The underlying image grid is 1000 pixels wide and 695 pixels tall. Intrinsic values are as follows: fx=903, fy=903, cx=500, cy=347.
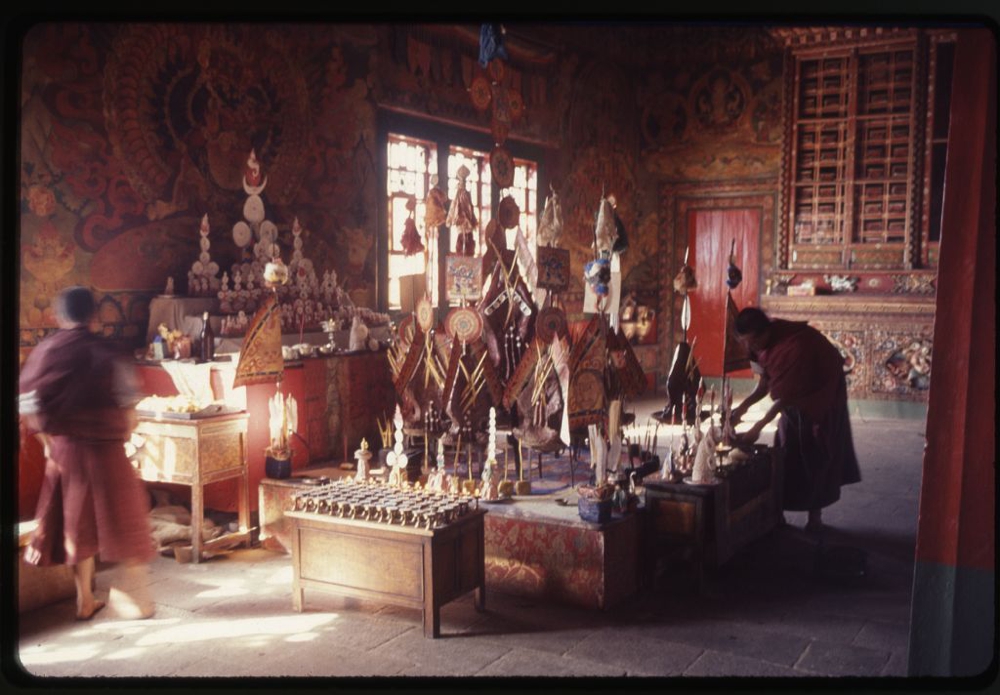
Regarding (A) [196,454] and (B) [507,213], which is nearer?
(A) [196,454]

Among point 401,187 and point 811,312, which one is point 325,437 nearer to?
point 401,187

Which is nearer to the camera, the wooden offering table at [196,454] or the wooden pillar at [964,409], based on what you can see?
the wooden pillar at [964,409]

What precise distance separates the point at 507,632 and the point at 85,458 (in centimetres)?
191

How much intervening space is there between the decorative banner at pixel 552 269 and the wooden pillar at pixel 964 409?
2541 mm

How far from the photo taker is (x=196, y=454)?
4680 mm

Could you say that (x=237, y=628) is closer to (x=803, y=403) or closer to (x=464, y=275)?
(x=464, y=275)

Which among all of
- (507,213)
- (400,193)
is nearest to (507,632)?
(507,213)

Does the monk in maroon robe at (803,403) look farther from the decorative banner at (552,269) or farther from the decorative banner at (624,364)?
the decorative banner at (552,269)

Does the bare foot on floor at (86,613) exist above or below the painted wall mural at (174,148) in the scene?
below

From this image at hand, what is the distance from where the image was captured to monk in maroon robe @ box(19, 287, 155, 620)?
368 cm

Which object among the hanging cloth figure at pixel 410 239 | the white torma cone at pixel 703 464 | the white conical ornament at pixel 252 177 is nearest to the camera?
the white torma cone at pixel 703 464

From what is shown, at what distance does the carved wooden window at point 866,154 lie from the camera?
971cm

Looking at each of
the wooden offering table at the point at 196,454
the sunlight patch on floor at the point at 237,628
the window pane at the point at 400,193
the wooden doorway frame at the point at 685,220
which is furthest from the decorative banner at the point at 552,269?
the wooden doorway frame at the point at 685,220

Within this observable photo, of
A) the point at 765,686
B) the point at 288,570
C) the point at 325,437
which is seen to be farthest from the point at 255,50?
the point at 765,686
